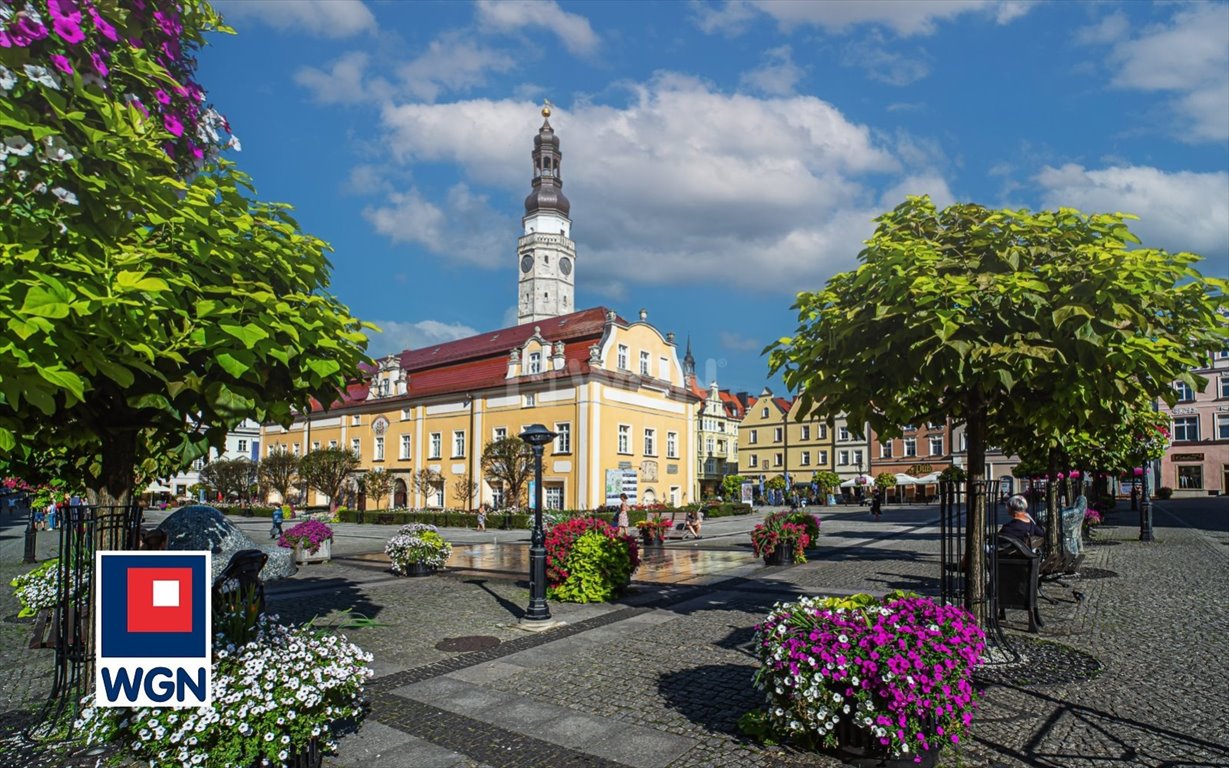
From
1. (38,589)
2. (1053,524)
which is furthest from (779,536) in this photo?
(38,589)

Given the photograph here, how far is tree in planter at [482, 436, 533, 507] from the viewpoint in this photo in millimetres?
40344

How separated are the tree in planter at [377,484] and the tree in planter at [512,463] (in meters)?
11.3

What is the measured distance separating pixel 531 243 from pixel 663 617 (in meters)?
72.4

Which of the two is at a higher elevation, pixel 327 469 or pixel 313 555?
pixel 327 469

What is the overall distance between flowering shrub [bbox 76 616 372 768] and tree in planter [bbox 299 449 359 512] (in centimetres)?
4479

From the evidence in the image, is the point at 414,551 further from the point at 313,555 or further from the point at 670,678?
the point at 670,678

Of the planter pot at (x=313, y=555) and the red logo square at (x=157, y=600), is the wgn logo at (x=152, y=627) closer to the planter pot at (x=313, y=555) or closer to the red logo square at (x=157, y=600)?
the red logo square at (x=157, y=600)

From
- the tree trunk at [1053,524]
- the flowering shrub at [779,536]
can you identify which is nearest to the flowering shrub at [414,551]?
the flowering shrub at [779,536]

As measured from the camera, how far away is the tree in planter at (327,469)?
47438 millimetres

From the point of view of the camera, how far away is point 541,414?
43.2 m

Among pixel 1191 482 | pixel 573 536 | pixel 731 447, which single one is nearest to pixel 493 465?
pixel 573 536

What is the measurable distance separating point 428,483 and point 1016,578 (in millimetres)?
41294

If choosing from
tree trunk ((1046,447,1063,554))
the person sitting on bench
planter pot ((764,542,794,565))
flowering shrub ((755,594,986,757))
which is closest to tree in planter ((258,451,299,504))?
planter pot ((764,542,794,565))

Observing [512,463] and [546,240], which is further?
[546,240]
